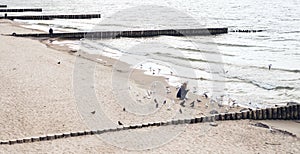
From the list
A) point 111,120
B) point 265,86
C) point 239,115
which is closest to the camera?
point 111,120

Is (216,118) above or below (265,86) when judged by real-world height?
below

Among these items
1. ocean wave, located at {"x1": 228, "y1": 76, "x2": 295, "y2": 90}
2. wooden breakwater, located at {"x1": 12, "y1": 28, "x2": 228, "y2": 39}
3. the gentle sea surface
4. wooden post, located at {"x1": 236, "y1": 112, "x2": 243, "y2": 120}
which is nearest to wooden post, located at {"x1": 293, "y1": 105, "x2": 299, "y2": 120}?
wooden post, located at {"x1": 236, "y1": 112, "x2": 243, "y2": 120}

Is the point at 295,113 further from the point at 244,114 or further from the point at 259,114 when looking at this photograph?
the point at 244,114

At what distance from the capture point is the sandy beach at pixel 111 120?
1305cm

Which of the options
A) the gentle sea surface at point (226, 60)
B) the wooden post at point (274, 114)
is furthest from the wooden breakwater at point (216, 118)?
the gentle sea surface at point (226, 60)

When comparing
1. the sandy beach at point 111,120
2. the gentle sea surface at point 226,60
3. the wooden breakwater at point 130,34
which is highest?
the wooden breakwater at point 130,34

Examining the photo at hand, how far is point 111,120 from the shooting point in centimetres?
1542

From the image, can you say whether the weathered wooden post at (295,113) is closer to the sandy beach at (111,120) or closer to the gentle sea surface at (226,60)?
the sandy beach at (111,120)

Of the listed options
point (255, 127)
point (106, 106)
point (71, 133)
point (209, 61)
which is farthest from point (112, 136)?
point (209, 61)

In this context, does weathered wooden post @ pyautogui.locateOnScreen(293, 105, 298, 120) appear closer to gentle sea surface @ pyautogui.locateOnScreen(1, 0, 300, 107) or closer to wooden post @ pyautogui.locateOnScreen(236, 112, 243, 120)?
wooden post @ pyautogui.locateOnScreen(236, 112, 243, 120)

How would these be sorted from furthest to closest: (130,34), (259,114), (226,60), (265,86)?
(130,34), (226,60), (265,86), (259,114)

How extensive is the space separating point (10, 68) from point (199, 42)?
2321 cm

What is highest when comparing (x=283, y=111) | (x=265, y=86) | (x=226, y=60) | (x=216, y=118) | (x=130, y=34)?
(x=130, y=34)

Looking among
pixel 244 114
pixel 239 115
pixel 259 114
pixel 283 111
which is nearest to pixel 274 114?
pixel 283 111
